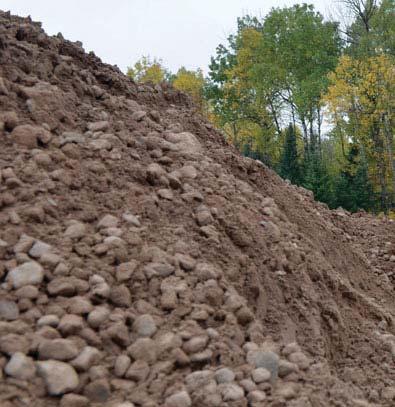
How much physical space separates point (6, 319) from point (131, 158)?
1.76 metres

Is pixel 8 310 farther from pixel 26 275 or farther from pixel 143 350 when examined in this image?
pixel 143 350

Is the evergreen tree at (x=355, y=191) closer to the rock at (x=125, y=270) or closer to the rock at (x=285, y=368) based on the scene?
the rock at (x=285, y=368)

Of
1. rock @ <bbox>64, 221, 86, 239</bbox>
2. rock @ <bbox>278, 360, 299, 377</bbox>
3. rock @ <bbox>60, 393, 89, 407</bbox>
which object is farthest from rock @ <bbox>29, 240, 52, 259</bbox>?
rock @ <bbox>278, 360, 299, 377</bbox>

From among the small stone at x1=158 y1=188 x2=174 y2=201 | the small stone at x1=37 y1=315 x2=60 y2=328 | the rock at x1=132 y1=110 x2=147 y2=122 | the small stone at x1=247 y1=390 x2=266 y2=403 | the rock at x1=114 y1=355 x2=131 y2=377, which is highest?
the rock at x1=132 y1=110 x2=147 y2=122

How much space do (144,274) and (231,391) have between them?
2.69 feet

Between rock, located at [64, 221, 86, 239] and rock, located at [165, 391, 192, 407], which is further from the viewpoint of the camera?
rock, located at [64, 221, 86, 239]

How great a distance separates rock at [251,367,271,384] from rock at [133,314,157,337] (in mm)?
547

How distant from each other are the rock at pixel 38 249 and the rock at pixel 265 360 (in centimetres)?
120

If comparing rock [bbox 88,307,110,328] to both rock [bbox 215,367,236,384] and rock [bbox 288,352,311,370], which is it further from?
rock [bbox 288,352,311,370]

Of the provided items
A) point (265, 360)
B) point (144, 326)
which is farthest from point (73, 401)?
point (265, 360)

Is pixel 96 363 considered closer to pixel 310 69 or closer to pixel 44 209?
pixel 44 209

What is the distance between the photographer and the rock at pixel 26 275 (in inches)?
105

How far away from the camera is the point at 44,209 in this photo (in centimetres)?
314

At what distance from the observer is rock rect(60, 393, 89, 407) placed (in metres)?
2.27
